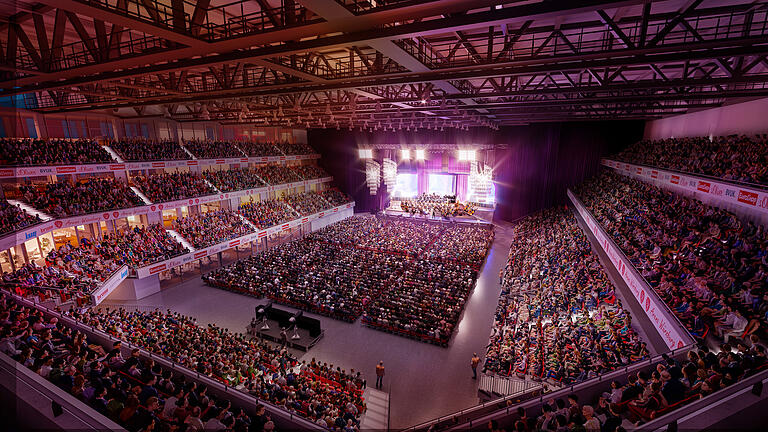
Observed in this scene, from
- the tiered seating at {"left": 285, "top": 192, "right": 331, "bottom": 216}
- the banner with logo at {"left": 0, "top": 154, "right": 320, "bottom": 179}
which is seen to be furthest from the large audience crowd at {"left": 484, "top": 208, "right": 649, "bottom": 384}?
the banner with logo at {"left": 0, "top": 154, "right": 320, "bottom": 179}

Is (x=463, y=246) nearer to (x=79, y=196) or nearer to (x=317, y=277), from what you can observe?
(x=317, y=277)

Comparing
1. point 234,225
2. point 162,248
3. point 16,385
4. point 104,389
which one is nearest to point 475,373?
point 104,389

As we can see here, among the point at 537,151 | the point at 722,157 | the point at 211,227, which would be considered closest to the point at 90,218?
the point at 211,227

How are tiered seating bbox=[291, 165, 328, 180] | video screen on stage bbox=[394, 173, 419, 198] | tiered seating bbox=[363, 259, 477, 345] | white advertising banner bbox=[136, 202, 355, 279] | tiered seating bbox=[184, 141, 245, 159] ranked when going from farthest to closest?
1. video screen on stage bbox=[394, 173, 419, 198]
2. tiered seating bbox=[291, 165, 328, 180]
3. tiered seating bbox=[184, 141, 245, 159]
4. white advertising banner bbox=[136, 202, 355, 279]
5. tiered seating bbox=[363, 259, 477, 345]

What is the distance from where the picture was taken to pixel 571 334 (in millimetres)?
11070

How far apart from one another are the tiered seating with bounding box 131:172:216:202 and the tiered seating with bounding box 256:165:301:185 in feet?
21.7

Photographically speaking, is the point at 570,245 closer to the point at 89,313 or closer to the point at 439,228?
the point at 439,228

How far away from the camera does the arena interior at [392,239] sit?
20.0 ft

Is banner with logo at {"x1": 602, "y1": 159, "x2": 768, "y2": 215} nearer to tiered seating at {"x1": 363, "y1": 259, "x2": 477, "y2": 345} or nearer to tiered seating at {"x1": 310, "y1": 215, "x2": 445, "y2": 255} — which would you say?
tiered seating at {"x1": 363, "y1": 259, "x2": 477, "y2": 345}

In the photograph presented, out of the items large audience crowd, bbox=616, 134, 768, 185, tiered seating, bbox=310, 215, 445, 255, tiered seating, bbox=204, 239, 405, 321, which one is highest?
large audience crowd, bbox=616, 134, 768, 185

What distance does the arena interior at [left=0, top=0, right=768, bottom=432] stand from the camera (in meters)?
6.09

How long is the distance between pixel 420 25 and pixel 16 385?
8.95 m

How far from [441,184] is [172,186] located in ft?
84.9

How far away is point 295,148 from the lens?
3684cm
